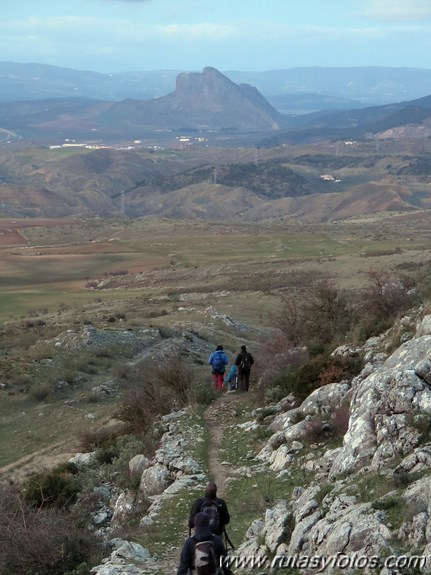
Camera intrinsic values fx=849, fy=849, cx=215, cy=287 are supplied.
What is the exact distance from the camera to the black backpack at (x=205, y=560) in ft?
27.5

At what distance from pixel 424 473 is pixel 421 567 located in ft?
7.42

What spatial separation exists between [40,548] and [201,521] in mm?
3201

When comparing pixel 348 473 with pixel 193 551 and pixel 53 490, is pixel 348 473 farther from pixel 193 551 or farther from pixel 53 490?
pixel 53 490

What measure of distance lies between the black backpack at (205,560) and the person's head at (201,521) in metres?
0.40

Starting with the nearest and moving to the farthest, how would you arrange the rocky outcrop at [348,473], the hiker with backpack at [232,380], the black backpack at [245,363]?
the rocky outcrop at [348,473] < the black backpack at [245,363] < the hiker with backpack at [232,380]

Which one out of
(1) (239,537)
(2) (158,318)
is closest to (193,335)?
(2) (158,318)

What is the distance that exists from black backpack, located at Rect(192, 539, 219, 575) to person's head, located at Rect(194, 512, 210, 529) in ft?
1.30

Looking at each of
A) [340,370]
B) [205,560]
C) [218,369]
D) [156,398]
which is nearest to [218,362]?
[218,369]

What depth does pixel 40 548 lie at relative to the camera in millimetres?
11102

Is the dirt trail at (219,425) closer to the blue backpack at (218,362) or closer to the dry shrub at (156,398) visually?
the dry shrub at (156,398)

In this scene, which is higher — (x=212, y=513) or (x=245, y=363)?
(x=212, y=513)

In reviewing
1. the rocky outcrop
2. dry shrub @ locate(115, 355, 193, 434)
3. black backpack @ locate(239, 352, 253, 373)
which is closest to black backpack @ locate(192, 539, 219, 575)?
the rocky outcrop

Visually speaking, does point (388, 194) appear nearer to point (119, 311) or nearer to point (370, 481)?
point (119, 311)

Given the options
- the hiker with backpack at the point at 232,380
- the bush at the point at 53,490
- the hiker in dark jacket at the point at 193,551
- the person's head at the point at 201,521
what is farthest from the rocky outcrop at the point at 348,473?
the hiker with backpack at the point at 232,380
